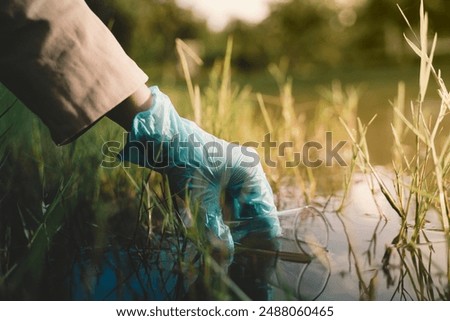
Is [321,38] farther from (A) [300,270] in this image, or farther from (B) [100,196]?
(A) [300,270]

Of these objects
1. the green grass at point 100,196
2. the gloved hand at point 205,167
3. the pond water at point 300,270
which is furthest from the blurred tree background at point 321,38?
the pond water at point 300,270

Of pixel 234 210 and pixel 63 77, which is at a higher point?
pixel 63 77

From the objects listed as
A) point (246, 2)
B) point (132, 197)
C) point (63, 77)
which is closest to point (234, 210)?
point (132, 197)

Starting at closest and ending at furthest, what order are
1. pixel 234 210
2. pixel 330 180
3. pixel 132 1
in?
A: pixel 234 210 < pixel 330 180 < pixel 132 1

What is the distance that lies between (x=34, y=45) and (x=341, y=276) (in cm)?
73

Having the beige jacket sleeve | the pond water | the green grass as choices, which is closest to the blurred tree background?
the green grass

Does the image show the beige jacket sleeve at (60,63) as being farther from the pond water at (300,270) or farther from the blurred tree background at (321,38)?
the blurred tree background at (321,38)

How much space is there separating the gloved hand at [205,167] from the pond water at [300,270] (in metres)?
0.11

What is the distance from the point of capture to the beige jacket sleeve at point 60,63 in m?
1.03

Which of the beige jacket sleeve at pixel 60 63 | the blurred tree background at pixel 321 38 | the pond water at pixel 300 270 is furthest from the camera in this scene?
the blurred tree background at pixel 321 38

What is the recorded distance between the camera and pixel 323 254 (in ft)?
3.42

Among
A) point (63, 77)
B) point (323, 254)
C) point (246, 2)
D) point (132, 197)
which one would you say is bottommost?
point (323, 254)
